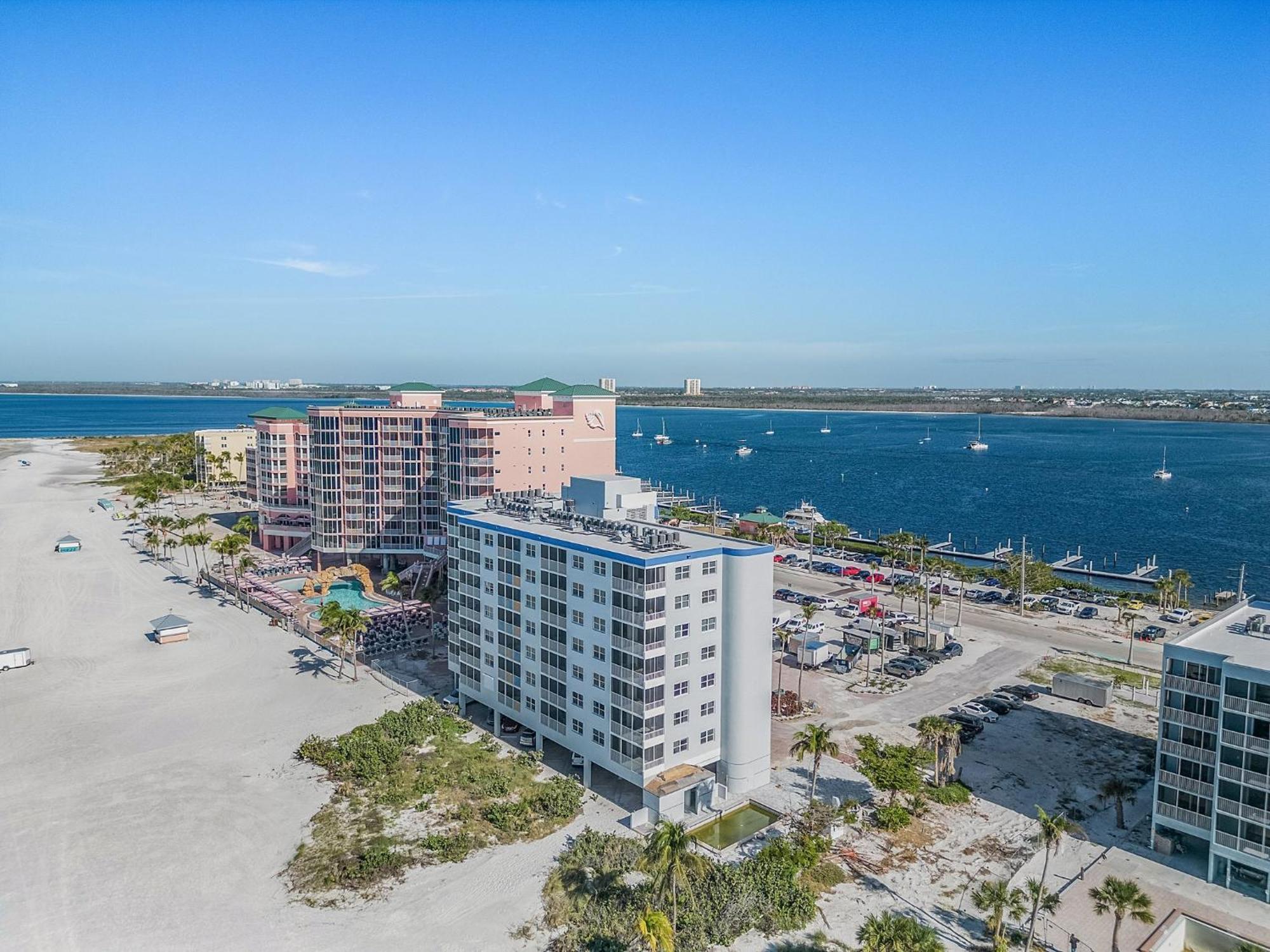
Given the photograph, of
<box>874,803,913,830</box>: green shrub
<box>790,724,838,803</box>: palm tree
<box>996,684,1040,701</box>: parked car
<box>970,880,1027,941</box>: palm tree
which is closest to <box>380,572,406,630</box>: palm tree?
<box>790,724,838,803</box>: palm tree

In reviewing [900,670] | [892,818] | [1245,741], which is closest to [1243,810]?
[1245,741]

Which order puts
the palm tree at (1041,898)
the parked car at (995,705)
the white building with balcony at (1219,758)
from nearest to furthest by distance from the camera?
1. the palm tree at (1041,898)
2. the white building with balcony at (1219,758)
3. the parked car at (995,705)

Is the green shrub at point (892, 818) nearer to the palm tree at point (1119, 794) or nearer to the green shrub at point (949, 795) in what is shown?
the green shrub at point (949, 795)

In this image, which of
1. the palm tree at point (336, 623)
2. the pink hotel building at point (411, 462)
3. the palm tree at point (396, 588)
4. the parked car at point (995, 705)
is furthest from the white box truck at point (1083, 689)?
the palm tree at point (396, 588)

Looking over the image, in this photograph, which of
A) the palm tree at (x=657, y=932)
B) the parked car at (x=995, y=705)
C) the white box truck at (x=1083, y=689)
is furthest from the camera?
the white box truck at (x=1083, y=689)

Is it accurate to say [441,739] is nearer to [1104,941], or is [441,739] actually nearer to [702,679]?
[702,679]

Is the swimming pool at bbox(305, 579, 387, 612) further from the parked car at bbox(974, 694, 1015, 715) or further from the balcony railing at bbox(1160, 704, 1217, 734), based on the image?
the balcony railing at bbox(1160, 704, 1217, 734)
